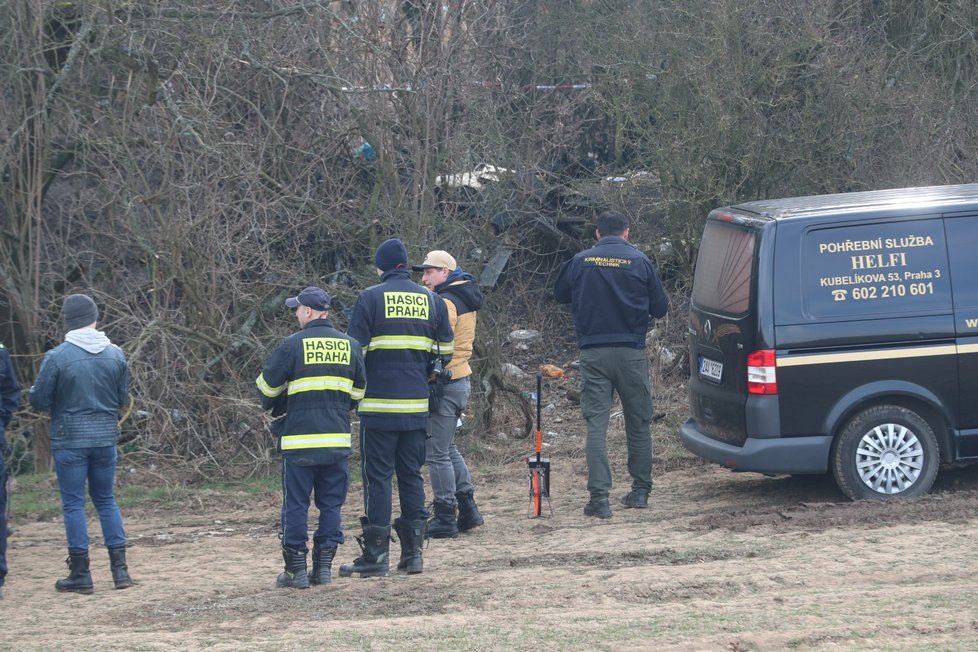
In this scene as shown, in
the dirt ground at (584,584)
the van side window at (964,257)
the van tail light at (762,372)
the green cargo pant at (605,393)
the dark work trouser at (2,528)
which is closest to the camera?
the dirt ground at (584,584)

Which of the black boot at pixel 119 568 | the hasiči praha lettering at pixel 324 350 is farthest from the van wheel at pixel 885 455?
the black boot at pixel 119 568

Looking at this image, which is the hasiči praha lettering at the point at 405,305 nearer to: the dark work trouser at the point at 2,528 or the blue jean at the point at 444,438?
the blue jean at the point at 444,438

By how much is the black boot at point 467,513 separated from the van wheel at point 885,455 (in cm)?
244

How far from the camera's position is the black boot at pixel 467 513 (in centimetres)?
832

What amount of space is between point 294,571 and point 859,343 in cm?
388

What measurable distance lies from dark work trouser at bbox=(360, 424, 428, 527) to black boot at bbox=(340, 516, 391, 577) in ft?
0.15

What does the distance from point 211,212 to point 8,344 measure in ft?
7.22

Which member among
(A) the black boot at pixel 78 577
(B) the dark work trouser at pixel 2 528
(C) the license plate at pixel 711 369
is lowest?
(A) the black boot at pixel 78 577

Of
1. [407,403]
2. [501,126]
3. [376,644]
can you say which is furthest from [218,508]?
[501,126]

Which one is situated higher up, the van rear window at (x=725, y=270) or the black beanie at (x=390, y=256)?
the black beanie at (x=390, y=256)

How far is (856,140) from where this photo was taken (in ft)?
42.2

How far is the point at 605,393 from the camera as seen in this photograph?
8.55m

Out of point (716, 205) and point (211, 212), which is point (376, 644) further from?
point (716, 205)

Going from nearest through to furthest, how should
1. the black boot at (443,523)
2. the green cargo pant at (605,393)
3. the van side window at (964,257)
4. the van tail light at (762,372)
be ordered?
the van tail light at (762,372) < the van side window at (964,257) < the black boot at (443,523) < the green cargo pant at (605,393)
